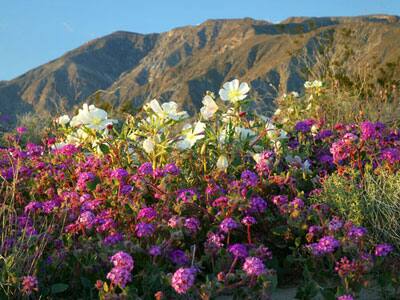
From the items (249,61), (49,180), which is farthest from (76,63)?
(49,180)

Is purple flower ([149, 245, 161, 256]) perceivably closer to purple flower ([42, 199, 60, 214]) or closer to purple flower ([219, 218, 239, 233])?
purple flower ([219, 218, 239, 233])

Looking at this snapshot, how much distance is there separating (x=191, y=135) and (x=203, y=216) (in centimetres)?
81

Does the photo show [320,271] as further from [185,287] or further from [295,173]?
[295,173]

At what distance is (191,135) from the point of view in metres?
3.46

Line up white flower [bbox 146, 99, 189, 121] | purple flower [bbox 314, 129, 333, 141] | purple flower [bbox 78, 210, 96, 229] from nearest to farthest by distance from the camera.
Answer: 1. purple flower [bbox 78, 210, 96, 229]
2. white flower [bbox 146, 99, 189, 121]
3. purple flower [bbox 314, 129, 333, 141]

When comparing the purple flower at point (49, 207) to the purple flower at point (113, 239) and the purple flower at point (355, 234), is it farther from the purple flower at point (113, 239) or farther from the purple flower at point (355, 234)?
the purple flower at point (355, 234)

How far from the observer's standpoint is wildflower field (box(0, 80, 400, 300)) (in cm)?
221

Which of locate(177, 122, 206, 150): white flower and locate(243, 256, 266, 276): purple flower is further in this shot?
locate(177, 122, 206, 150): white flower

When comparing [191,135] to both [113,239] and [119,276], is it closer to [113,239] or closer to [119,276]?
[113,239]

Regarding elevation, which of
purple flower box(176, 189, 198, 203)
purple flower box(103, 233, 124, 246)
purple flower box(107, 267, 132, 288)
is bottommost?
purple flower box(107, 267, 132, 288)

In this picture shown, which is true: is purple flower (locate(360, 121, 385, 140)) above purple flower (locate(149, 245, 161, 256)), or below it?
above

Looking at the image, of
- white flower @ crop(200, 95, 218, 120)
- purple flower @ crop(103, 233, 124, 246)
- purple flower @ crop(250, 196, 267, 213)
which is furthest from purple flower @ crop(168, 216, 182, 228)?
white flower @ crop(200, 95, 218, 120)

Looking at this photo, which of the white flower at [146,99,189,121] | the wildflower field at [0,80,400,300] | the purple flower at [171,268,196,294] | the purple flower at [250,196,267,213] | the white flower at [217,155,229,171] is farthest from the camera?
the white flower at [146,99,189,121]

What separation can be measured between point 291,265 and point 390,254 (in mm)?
497
